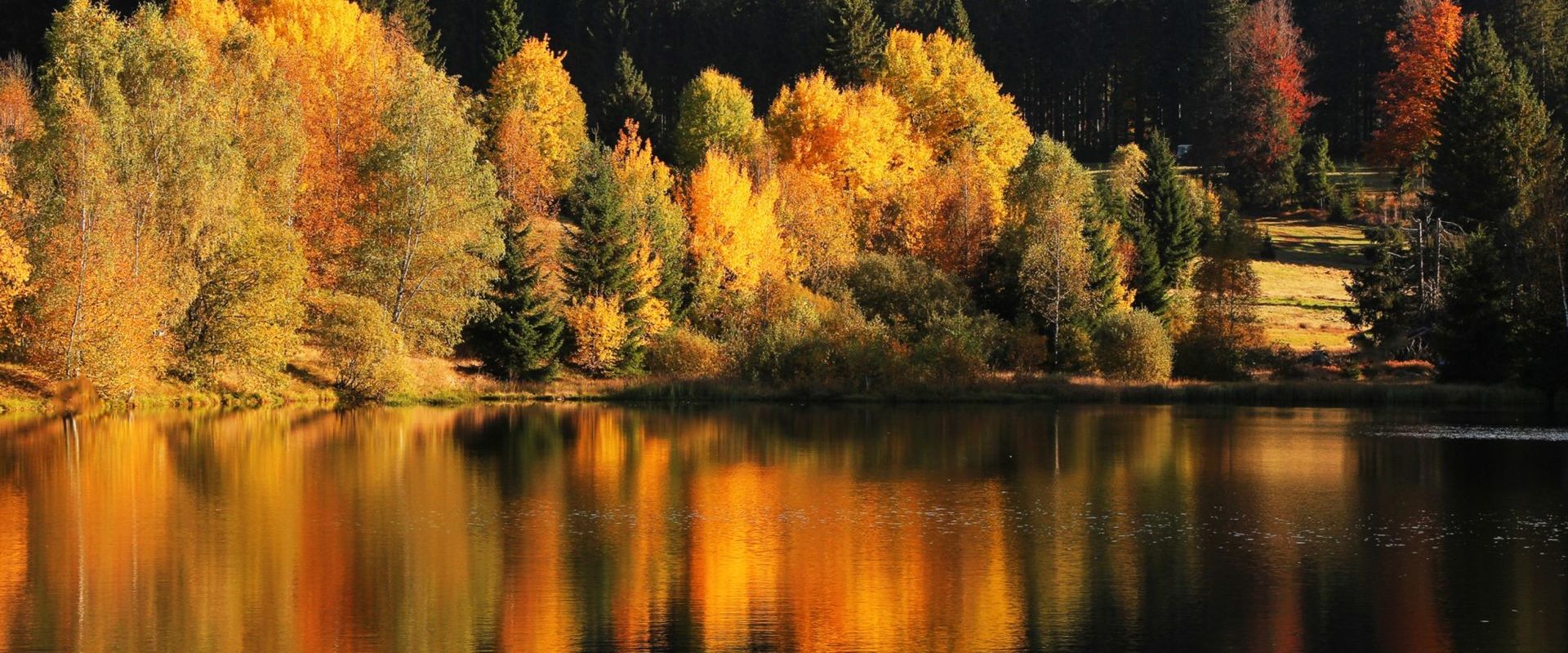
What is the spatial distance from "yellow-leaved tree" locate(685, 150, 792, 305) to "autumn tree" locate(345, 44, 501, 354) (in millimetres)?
12622

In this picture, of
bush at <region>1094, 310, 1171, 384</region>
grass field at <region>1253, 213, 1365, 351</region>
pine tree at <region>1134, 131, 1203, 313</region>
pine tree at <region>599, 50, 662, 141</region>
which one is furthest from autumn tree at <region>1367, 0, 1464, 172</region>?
pine tree at <region>599, 50, 662, 141</region>

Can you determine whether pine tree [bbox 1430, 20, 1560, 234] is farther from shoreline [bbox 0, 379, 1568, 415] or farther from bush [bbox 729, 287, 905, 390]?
bush [bbox 729, 287, 905, 390]

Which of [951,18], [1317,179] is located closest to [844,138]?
[951,18]

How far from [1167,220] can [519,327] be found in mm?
42242

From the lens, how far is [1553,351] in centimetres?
6800

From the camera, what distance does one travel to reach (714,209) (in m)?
84.8

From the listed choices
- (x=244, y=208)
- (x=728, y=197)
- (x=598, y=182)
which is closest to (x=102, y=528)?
(x=244, y=208)

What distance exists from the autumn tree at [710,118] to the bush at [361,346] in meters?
37.1

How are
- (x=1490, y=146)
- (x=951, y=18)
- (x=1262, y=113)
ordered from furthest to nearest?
(x=951, y=18)
(x=1262, y=113)
(x=1490, y=146)

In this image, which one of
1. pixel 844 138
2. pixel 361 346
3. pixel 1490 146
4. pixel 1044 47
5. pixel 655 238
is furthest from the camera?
pixel 1044 47

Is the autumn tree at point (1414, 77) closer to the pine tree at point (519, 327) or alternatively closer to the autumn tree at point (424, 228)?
the pine tree at point (519, 327)

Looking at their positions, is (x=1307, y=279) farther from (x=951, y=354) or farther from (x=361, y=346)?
(x=361, y=346)

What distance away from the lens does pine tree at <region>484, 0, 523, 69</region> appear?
113 m

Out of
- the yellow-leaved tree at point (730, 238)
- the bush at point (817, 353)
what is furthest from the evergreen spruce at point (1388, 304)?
the yellow-leaved tree at point (730, 238)
